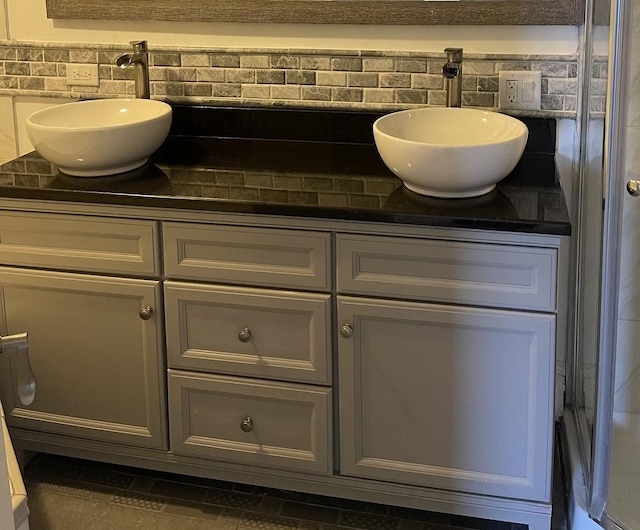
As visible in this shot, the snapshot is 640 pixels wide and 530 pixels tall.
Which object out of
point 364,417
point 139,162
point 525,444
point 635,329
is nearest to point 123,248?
point 139,162

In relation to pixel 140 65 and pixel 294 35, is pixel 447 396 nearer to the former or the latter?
pixel 294 35

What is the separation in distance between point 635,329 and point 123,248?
3.97ft

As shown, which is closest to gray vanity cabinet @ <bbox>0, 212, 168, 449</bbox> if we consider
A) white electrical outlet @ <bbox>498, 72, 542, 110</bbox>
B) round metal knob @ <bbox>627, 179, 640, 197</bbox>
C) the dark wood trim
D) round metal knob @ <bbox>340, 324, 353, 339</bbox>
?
round metal knob @ <bbox>340, 324, 353, 339</bbox>

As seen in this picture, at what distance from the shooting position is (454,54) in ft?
7.29

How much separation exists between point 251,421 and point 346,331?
1.16 ft

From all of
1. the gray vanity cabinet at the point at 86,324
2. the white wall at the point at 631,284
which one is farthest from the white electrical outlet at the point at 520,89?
the gray vanity cabinet at the point at 86,324

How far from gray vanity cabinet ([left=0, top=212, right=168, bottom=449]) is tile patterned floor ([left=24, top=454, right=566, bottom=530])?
15 cm

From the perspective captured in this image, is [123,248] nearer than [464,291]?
No

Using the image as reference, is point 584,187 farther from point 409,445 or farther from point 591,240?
point 409,445

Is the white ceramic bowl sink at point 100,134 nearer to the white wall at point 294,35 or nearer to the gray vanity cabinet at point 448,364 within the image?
the white wall at point 294,35

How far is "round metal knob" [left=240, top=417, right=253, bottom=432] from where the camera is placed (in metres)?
2.20

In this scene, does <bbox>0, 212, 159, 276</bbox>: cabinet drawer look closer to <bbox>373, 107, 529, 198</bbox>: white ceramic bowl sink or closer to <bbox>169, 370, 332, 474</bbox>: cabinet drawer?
<bbox>169, 370, 332, 474</bbox>: cabinet drawer

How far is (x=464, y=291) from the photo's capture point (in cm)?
197

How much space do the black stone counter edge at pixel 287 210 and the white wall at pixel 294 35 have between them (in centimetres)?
63
